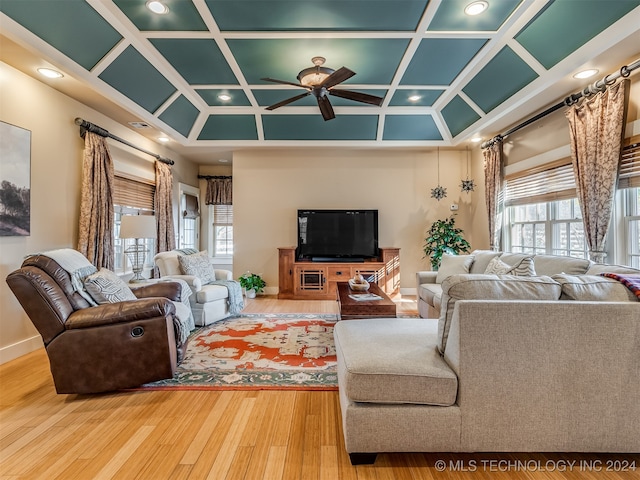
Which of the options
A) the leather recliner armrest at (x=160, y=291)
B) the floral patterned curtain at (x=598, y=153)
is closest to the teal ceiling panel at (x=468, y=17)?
the floral patterned curtain at (x=598, y=153)

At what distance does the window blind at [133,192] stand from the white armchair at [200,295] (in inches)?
45.6

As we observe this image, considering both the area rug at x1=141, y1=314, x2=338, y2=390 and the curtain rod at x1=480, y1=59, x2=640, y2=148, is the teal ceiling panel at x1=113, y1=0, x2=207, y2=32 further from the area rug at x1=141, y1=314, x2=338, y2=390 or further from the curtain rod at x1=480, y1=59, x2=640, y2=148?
the curtain rod at x1=480, y1=59, x2=640, y2=148

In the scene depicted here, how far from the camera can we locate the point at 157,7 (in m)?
2.66

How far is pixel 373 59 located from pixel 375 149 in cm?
217

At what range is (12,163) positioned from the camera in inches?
109

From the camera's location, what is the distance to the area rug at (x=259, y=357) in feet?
7.70

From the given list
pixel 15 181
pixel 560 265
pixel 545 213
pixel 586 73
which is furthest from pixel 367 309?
pixel 15 181

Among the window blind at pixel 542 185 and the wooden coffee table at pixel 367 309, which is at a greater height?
the window blind at pixel 542 185

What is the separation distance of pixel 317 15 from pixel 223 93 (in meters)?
2.00

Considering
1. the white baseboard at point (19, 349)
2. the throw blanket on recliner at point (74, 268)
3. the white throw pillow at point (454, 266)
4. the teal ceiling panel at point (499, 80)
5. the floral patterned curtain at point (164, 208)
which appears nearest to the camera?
the throw blanket on recliner at point (74, 268)

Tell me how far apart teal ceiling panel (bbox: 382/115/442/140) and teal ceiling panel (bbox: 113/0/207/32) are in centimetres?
306

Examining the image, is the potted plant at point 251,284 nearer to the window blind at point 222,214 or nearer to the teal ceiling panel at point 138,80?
the window blind at point 222,214

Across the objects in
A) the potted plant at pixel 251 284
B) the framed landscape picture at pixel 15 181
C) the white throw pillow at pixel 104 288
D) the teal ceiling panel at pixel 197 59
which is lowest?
the potted plant at pixel 251 284

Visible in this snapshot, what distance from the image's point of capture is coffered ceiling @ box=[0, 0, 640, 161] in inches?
101
